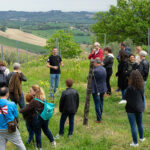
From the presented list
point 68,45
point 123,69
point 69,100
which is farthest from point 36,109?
point 68,45

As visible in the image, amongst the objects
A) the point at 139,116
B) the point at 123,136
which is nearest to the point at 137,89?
the point at 139,116

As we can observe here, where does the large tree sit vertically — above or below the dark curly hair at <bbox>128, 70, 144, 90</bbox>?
above

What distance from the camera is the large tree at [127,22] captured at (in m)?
38.2

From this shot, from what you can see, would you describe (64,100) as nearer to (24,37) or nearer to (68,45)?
(68,45)

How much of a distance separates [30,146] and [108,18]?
3970 cm

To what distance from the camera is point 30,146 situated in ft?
18.1

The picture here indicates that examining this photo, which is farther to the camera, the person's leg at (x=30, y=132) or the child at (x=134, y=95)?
the person's leg at (x=30, y=132)

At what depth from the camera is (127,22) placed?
39.1 meters

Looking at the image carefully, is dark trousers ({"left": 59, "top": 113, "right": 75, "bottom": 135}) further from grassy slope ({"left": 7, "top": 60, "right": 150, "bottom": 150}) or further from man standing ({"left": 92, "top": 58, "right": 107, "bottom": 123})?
man standing ({"left": 92, "top": 58, "right": 107, "bottom": 123})

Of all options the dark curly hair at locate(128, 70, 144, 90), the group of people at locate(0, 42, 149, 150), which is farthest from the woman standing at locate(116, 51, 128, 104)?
the dark curly hair at locate(128, 70, 144, 90)

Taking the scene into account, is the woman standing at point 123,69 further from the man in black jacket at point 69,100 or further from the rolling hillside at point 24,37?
the rolling hillside at point 24,37

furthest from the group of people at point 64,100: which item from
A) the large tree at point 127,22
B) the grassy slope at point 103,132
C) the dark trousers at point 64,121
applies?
the large tree at point 127,22

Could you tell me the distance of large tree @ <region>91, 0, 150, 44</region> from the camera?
38156 mm

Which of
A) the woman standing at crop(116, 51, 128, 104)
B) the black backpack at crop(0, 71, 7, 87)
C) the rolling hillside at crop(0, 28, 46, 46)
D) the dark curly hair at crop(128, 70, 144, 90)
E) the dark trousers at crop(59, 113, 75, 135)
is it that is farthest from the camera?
the rolling hillside at crop(0, 28, 46, 46)
